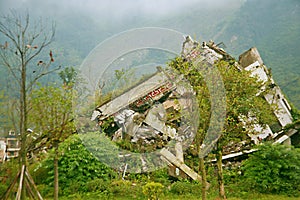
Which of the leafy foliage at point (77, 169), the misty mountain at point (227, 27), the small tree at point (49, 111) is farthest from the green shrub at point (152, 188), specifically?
the misty mountain at point (227, 27)

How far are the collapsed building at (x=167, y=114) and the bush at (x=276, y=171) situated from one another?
0.71 metres

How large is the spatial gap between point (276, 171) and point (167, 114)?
317cm

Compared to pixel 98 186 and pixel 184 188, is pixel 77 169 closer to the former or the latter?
pixel 98 186

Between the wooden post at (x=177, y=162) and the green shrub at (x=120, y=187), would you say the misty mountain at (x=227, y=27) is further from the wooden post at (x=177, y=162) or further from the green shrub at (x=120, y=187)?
the green shrub at (x=120, y=187)

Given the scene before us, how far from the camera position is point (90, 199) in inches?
282

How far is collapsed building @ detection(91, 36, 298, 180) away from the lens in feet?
19.0

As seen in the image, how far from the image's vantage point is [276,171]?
23.9ft

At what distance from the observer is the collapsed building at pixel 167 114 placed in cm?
580

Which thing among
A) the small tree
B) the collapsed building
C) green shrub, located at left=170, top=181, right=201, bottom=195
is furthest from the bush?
the small tree

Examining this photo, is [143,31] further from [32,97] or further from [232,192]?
[232,192]

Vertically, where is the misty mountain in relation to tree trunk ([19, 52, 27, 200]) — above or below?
above

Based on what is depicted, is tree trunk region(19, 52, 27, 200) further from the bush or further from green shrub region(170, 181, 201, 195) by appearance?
the bush

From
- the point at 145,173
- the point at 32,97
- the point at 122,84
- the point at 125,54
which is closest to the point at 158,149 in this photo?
the point at 145,173

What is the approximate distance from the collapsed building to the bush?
71cm
